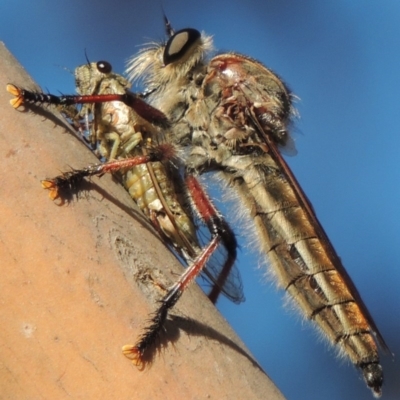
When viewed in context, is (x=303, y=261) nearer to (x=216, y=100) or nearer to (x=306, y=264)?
(x=306, y=264)

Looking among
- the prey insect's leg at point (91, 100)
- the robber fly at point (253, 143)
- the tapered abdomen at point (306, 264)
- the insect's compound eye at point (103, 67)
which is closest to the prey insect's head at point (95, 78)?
the insect's compound eye at point (103, 67)

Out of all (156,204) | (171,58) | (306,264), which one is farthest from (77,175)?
(171,58)

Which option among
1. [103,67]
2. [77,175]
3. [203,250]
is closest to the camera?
[77,175]

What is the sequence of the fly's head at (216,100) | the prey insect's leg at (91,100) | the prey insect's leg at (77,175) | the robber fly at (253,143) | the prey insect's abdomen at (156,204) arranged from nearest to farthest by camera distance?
1. the prey insect's leg at (77,175)
2. the prey insect's leg at (91,100)
3. the prey insect's abdomen at (156,204)
4. the robber fly at (253,143)
5. the fly's head at (216,100)

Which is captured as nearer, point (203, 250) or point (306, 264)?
point (203, 250)

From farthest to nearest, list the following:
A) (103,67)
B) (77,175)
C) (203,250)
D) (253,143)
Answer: (253,143), (103,67), (203,250), (77,175)

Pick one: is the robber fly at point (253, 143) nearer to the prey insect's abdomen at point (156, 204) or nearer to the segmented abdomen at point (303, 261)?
the segmented abdomen at point (303, 261)

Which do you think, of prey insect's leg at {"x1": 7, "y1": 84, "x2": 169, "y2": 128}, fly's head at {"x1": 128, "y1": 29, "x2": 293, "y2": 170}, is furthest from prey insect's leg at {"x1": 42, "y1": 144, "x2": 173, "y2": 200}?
fly's head at {"x1": 128, "y1": 29, "x2": 293, "y2": 170}
